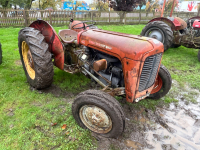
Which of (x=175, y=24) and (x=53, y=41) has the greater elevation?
(x=175, y=24)

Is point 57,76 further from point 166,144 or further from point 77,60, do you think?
point 166,144

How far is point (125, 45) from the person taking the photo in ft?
6.42

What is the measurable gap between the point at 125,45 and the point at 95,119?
110 cm

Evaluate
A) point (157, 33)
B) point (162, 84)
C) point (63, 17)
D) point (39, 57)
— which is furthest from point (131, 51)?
point (63, 17)

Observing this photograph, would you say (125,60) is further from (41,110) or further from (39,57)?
(41,110)

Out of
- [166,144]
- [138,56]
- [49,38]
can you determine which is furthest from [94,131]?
[49,38]

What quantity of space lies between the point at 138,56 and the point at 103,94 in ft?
2.14

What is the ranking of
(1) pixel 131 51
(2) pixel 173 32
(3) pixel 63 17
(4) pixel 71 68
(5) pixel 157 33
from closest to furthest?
(1) pixel 131 51 < (4) pixel 71 68 < (5) pixel 157 33 < (2) pixel 173 32 < (3) pixel 63 17

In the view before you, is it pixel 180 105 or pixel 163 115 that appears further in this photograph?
pixel 180 105

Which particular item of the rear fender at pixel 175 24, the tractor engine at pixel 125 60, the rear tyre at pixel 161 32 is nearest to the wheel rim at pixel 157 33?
the rear tyre at pixel 161 32

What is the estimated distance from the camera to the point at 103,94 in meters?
1.94

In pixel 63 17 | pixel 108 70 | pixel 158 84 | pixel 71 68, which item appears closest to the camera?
pixel 108 70

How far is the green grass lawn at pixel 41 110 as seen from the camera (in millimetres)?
2039

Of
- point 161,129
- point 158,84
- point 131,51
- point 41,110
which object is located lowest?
point 161,129
